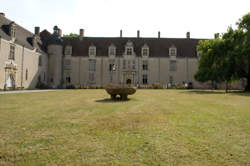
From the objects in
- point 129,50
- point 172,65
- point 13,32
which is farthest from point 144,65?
point 13,32

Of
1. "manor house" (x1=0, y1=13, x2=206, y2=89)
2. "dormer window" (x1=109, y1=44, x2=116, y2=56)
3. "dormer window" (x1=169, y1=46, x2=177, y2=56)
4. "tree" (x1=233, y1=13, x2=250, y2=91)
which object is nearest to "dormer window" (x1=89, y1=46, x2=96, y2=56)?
"manor house" (x1=0, y1=13, x2=206, y2=89)

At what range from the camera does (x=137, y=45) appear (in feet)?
115

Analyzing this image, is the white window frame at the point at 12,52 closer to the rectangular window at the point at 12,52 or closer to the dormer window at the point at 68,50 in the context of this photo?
the rectangular window at the point at 12,52

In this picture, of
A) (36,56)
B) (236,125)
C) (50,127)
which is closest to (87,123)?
(50,127)

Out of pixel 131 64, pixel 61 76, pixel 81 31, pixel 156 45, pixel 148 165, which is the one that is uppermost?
pixel 81 31

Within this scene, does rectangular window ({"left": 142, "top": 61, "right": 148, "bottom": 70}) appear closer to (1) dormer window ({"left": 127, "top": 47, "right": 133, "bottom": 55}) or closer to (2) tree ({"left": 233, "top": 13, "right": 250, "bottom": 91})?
(1) dormer window ({"left": 127, "top": 47, "right": 133, "bottom": 55})

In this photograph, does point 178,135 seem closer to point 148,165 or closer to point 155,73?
point 148,165

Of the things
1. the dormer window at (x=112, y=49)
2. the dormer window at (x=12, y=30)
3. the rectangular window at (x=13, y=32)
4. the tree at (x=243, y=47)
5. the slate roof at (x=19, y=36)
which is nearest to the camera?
the tree at (x=243, y=47)

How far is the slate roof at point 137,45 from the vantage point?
34125mm

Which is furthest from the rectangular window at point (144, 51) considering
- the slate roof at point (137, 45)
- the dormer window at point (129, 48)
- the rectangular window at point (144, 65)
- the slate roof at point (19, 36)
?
the slate roof at point (19, 36)

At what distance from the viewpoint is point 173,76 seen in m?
33.8

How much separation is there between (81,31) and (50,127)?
3447cm

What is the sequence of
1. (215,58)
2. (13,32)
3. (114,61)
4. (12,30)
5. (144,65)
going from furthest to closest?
(144,65)
(114,61)
(13,32)
(12,30)
(215,58)

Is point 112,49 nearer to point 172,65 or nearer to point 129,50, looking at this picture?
point 129,50
